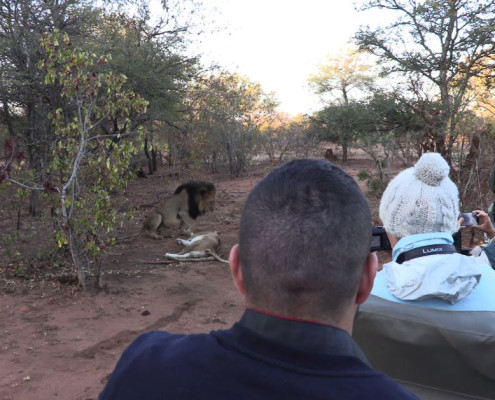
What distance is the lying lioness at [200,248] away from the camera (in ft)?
24.3

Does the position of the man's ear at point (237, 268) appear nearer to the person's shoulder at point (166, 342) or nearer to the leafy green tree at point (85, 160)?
the person's shoulder at point (166, 342)

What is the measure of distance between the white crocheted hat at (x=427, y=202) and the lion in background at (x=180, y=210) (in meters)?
7.50

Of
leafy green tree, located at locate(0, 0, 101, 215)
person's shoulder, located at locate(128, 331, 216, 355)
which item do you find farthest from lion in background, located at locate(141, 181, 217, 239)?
person's shoulder, located at locate(128, 331, 216, 355)

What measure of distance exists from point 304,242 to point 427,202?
1.08m

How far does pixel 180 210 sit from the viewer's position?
9.77 m

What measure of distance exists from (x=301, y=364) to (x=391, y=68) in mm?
10314

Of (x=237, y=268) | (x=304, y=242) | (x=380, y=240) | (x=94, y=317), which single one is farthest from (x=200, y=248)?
(x=304, y=242)

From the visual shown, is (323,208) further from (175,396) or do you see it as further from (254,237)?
(175,396)

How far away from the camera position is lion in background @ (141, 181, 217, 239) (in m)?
9.10

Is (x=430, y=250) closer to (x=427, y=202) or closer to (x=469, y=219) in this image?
(x=427, y=202)

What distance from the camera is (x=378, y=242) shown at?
6.96 feet

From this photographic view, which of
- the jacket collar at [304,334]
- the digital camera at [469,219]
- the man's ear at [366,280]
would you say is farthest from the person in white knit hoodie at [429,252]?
the jacket collar at [304,334]

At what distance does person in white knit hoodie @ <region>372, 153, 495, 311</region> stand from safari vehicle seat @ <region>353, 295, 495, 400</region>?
5 cm

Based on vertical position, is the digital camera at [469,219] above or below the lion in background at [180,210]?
above
